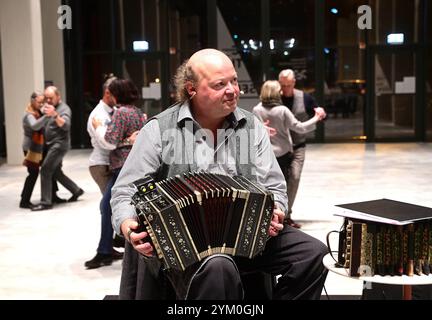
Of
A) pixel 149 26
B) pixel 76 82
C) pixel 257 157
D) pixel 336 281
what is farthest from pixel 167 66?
pixel 257 157

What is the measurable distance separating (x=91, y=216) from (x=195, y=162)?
491 centimetres

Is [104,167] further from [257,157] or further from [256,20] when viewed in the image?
[256,20]

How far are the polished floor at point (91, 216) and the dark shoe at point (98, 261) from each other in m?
0.07

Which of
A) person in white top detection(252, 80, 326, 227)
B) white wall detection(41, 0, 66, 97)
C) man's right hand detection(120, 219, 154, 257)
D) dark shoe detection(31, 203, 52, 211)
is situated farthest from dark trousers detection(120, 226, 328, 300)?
white wall detection(41, 0, 66, 97)

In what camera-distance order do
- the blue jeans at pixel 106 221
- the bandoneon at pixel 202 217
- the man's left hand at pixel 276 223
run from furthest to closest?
the blue jeans at pixel 106 221 → the man's left hand at pixel 276 223 → the bandoneon at pixel 202 217

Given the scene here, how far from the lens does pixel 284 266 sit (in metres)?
3.12

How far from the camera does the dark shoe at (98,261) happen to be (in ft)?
18.8

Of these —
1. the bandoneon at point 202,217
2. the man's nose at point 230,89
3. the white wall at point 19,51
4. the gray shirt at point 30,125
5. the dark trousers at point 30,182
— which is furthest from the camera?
the white wall at point 19,51

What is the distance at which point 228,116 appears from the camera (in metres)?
3.31

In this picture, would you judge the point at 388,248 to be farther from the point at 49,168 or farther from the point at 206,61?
the point at 49,168

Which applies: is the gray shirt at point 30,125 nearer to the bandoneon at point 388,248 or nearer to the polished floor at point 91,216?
the polished floor at point 91,216

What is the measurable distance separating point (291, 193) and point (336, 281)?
1.92 metres

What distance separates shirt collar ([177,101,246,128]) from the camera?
3.22m

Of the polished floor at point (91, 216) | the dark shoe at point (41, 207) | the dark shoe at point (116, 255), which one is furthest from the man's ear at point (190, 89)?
the dark shoe at point (41, 207)
